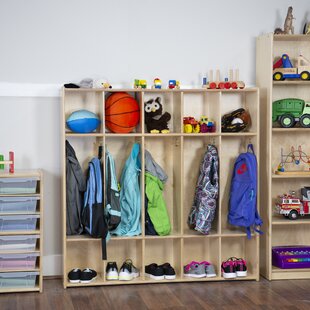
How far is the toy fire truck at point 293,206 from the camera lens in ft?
17.1


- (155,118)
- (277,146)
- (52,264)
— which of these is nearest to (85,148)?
(155,118)

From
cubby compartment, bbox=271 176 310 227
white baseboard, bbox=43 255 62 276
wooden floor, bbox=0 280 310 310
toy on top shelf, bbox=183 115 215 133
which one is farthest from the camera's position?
cubby compartment, bbox=271 176 310 227

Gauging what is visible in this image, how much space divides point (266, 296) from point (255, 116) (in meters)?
1.41

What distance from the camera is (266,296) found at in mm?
4645

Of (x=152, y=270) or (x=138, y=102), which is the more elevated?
(x=138, y=102)

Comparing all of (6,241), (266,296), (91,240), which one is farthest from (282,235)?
(6,241)

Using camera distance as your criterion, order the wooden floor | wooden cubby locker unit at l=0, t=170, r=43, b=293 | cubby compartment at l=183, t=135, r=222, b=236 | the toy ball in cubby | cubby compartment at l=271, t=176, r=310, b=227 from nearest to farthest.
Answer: the wooden floor
wooden cubby locker unit at l=0, t=170, r=43, b=293
the toy ball in cubby
cubby compartment at l=183, t=135, r=222, b=236
cubby compartment at l=271, t=176, r=310, b=227

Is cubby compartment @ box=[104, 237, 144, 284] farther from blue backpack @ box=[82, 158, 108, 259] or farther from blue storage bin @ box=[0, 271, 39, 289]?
blue storage bin @ box=[0, 271, 39, 289]

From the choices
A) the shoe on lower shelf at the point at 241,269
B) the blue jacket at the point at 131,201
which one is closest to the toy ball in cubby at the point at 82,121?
the blue jacket at the point at 131,201

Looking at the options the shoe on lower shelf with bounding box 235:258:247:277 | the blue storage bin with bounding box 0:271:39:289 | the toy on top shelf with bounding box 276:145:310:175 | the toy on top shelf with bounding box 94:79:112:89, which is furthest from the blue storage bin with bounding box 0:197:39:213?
the toy on top shelf with bounding box 276:145:310:175

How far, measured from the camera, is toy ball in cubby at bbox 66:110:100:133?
4.86 metres

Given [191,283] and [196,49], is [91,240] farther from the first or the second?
[196,49]

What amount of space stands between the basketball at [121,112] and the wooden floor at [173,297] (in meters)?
1.22

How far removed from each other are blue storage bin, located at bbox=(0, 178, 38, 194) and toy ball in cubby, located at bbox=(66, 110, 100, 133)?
1.61 ft
